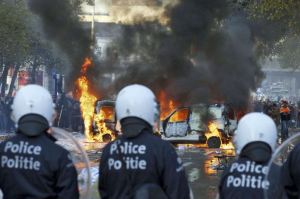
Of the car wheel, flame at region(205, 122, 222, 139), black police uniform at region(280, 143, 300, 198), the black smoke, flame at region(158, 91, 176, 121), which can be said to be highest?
the black smoke

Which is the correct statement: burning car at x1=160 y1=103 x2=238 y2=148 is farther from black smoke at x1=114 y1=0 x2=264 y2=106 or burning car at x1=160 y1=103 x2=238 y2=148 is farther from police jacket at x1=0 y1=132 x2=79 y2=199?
police jacket at x1=0 y1=132 x2=79 y2=199

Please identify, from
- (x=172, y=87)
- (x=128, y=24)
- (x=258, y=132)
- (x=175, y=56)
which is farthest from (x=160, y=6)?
(x=258, y=132)

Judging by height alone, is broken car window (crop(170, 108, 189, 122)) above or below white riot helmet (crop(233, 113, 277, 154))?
above

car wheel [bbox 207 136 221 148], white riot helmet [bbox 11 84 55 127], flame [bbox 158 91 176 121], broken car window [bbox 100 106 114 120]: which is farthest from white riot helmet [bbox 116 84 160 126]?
flame [bbox 158 91 176 121]

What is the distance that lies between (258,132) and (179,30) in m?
24.6

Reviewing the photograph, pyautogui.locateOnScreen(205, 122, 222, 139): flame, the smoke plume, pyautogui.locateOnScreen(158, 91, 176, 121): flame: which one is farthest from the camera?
the smoke plume

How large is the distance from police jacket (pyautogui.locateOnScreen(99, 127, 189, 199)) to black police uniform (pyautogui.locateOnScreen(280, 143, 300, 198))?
55 centimetres

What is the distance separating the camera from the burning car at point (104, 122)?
1866cm

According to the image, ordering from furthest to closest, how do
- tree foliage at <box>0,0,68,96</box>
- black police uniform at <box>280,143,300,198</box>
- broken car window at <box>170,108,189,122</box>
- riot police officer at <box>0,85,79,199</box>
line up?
tree foliage at <box>0,0,68,96</box> < broken car window at <box>170,108,189,122</box> < riot police officer at <box>0,85,79,199</box> < black police uniform at <box>280,143,300,198</box>

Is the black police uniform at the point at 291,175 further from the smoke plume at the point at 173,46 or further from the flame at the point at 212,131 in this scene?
the smoke plume at the point at 173,46

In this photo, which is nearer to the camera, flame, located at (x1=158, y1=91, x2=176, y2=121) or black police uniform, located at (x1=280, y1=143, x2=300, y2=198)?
black police uniform, located at (x1=280, y1=143, x2=300, y2=198)

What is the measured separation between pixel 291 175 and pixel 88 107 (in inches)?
820

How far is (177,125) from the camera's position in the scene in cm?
1684

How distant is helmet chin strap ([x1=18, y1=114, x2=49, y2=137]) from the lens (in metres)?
3.17
